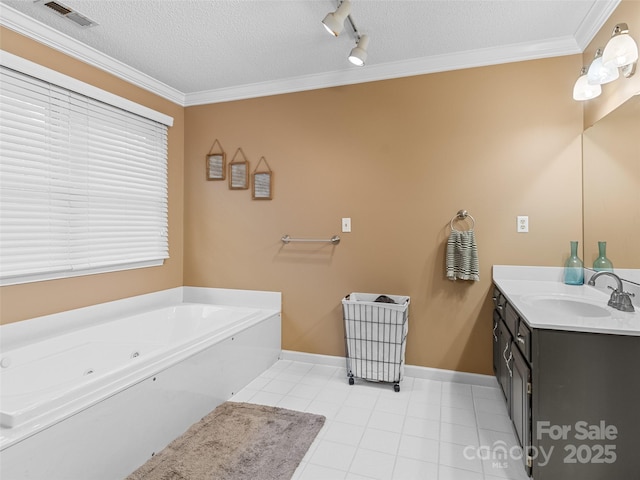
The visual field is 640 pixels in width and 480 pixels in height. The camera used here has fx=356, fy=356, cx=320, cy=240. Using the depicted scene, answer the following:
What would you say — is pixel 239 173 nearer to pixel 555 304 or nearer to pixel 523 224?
pixel 523 224

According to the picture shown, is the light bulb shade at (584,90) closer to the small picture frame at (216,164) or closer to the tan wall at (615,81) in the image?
the tan wall at (615,81)

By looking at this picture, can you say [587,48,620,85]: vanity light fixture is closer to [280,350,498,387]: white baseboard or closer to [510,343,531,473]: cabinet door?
[510,343,531,473]: cabinet door

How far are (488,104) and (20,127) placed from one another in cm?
313

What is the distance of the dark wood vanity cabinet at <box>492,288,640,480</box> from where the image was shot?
140 cm

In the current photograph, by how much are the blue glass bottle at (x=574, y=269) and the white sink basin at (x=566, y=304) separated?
446mm

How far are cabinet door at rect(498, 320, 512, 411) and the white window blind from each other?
280 cm

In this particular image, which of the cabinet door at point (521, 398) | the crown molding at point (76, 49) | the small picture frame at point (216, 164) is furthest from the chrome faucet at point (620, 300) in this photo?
the crown molding at point (76, 49)

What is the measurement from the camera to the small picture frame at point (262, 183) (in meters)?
3.20

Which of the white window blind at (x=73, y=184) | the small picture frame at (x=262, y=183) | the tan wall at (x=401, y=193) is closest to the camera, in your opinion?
A: the white window blind at (x=73, y=184)

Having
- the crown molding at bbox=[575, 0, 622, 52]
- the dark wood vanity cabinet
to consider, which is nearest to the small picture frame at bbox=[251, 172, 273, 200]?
the dark wood vanity cabinet

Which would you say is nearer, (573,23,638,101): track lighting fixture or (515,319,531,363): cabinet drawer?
(515,319,531,363): cabinet drawer

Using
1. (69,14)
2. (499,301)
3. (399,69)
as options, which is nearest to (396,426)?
(499,301)

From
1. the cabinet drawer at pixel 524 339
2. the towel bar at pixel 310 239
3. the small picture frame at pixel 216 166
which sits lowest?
the cabinet drawer at pixel 524 339

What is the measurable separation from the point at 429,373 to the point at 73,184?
297cm
